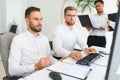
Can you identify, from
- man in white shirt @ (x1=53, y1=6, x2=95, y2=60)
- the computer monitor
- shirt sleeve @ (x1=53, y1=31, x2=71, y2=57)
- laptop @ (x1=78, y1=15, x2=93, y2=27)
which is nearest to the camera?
the computer monitor

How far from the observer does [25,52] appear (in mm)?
1927

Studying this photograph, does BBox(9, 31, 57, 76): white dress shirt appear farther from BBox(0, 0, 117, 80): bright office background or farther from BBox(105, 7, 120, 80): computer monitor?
BBox(0, 0, 117, 80): bright office background

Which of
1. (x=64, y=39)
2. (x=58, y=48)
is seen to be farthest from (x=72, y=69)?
(x=64, y=39)

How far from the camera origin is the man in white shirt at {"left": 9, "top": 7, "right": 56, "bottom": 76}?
1.74 meters

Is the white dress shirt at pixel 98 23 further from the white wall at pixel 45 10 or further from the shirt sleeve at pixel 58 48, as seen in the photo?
the shirt sleeve at pixel 58 48

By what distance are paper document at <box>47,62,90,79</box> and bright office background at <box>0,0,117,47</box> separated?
7.80ft

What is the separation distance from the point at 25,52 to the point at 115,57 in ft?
3.74

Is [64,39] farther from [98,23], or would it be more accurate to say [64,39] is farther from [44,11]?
[44,11]

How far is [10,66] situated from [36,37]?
0.45 metres

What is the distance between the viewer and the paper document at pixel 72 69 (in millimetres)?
1512

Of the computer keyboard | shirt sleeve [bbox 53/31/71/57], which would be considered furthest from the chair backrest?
shirt sleeve [bbox 53/31/71/57]

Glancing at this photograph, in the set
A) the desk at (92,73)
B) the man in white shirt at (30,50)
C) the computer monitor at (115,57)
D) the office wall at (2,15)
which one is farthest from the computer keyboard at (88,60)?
the office wall at (2,15)

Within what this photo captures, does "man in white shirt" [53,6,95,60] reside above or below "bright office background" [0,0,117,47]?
below

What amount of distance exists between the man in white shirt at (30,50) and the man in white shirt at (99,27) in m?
1.47
